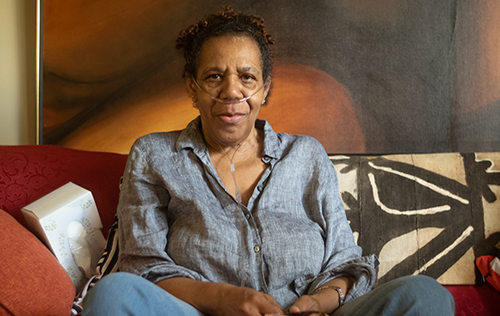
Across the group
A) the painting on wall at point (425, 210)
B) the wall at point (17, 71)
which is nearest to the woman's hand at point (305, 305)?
the painting on wall at point (425, 210)

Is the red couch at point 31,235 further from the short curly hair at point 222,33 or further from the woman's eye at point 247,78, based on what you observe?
the woman's eye at point 247,78

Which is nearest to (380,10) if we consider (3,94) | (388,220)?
(388,220)

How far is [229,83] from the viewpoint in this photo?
3.84ft

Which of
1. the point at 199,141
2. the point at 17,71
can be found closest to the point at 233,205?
the point at 199,141

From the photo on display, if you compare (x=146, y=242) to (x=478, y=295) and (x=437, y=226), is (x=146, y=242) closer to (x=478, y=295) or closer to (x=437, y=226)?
(x=437, y=226)

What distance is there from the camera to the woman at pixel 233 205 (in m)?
1.06

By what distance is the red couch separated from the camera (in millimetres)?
960

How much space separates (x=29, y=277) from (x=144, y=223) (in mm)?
311

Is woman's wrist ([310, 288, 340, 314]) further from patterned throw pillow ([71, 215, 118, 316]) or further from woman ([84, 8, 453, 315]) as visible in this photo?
patterned throw pillow ([71, 215, 118, 316])

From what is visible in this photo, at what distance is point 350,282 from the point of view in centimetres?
111

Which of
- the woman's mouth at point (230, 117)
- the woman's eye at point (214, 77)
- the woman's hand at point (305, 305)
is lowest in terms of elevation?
the woman's hand at point (305, 305)

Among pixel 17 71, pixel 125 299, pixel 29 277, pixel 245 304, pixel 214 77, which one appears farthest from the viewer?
pixel 17 71

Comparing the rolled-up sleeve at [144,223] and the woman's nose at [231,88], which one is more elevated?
the woman's nose at [231,88]

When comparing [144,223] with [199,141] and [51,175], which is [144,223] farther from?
[51,175]
